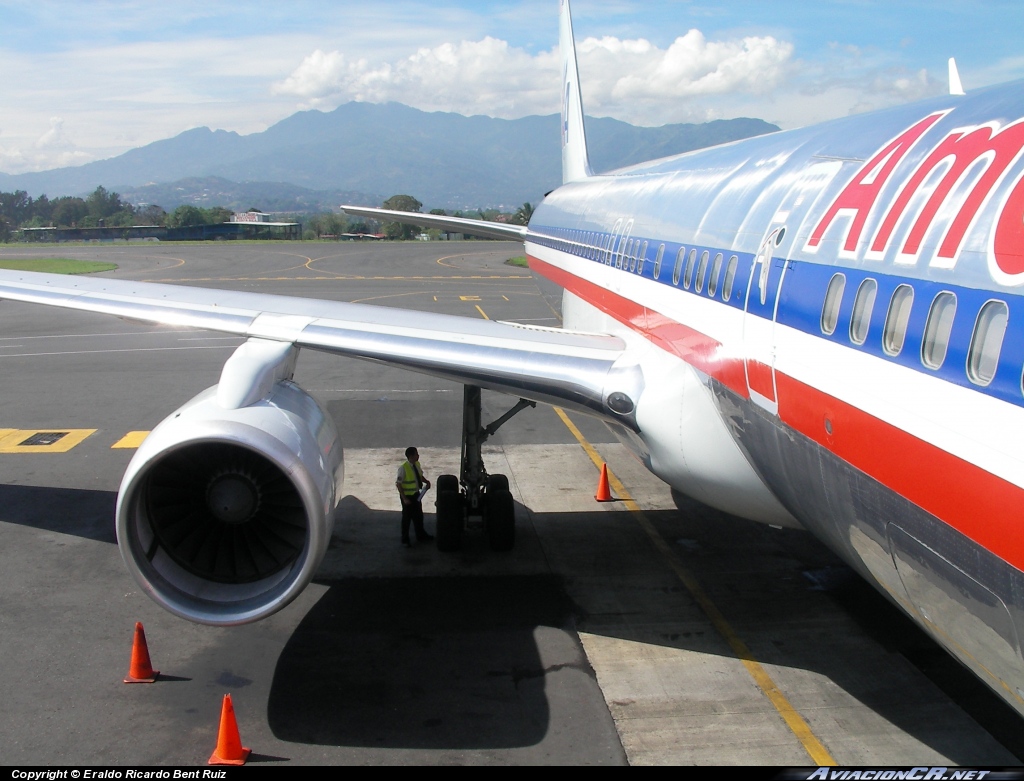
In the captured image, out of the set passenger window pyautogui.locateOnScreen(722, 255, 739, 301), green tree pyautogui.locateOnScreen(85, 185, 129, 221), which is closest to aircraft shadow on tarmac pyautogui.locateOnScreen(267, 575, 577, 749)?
passenger window pyautogui.locateOnScreen(722, 255, 739, 301)

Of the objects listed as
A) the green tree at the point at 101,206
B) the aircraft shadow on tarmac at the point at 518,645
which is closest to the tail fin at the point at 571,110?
the aircraft shadow on tarmac at the point at 518,645

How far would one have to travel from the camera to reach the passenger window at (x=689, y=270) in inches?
329

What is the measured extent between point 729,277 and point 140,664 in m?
5.85

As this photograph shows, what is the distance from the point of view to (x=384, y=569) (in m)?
10.2

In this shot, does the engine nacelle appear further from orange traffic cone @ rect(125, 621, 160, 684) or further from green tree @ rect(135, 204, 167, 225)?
green tree @ rect(135, 204, 167, 225)

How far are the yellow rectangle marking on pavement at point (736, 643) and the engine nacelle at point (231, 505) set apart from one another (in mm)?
3824

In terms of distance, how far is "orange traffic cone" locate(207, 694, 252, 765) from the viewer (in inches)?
259

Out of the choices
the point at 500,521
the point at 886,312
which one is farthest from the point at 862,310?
the point at 500,521

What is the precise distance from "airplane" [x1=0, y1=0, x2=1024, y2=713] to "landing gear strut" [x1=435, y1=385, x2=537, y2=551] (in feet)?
0.09

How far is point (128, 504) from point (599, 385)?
4133 millimetres

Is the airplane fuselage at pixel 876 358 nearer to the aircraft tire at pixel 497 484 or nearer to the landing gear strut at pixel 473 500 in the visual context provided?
the landing gear strut at pixel 473 500

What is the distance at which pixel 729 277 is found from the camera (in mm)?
7203

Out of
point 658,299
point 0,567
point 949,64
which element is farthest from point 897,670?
point 0,567

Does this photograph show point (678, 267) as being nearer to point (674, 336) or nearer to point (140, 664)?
point (674, 336)
